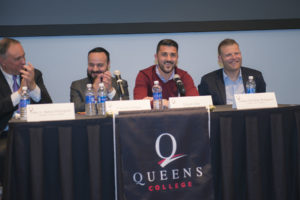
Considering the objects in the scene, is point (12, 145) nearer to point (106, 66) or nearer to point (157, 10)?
point (106, 66)

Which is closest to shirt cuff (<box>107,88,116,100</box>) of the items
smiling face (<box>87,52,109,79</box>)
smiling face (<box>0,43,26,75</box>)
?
smiling face (<box>87,52,109,79</box>)

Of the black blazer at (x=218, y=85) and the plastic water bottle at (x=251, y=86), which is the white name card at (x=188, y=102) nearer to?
the plastic water bottle at (x=251, y=86)

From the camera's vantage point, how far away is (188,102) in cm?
181

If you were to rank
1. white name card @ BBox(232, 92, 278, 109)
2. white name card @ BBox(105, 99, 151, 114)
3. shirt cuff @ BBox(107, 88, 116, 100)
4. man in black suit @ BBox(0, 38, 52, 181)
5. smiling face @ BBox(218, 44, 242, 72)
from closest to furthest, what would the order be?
white name card @ BBox(105, 99, 151, 114) → white name card @ BBox(232, 92, 278, 109) → man in black suit @ BBox(0, 38, 52, 181) → shirt cuff @ BBox(107, 88, 116, 100) → smiling face @ BBox(218, 44, 242, 72)

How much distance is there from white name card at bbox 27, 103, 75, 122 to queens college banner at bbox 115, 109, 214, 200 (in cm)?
30

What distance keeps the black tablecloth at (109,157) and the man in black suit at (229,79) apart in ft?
3.24

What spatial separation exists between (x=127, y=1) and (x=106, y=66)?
917mm

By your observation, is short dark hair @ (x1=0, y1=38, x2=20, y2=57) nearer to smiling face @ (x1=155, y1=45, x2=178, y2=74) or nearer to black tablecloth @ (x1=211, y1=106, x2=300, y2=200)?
smiling face @ (x1=155, y1=45, x2=178, y2=74)

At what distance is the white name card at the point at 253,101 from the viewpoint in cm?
181

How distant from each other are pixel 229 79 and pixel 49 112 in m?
2.01

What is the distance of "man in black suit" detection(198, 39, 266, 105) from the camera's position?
2.84 m

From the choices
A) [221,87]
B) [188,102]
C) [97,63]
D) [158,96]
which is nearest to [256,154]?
[188,102]

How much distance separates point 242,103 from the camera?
181cm

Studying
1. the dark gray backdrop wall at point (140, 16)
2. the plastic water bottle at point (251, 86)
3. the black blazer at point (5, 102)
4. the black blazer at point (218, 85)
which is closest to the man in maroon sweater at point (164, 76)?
the black blazer at point (218, 85)
